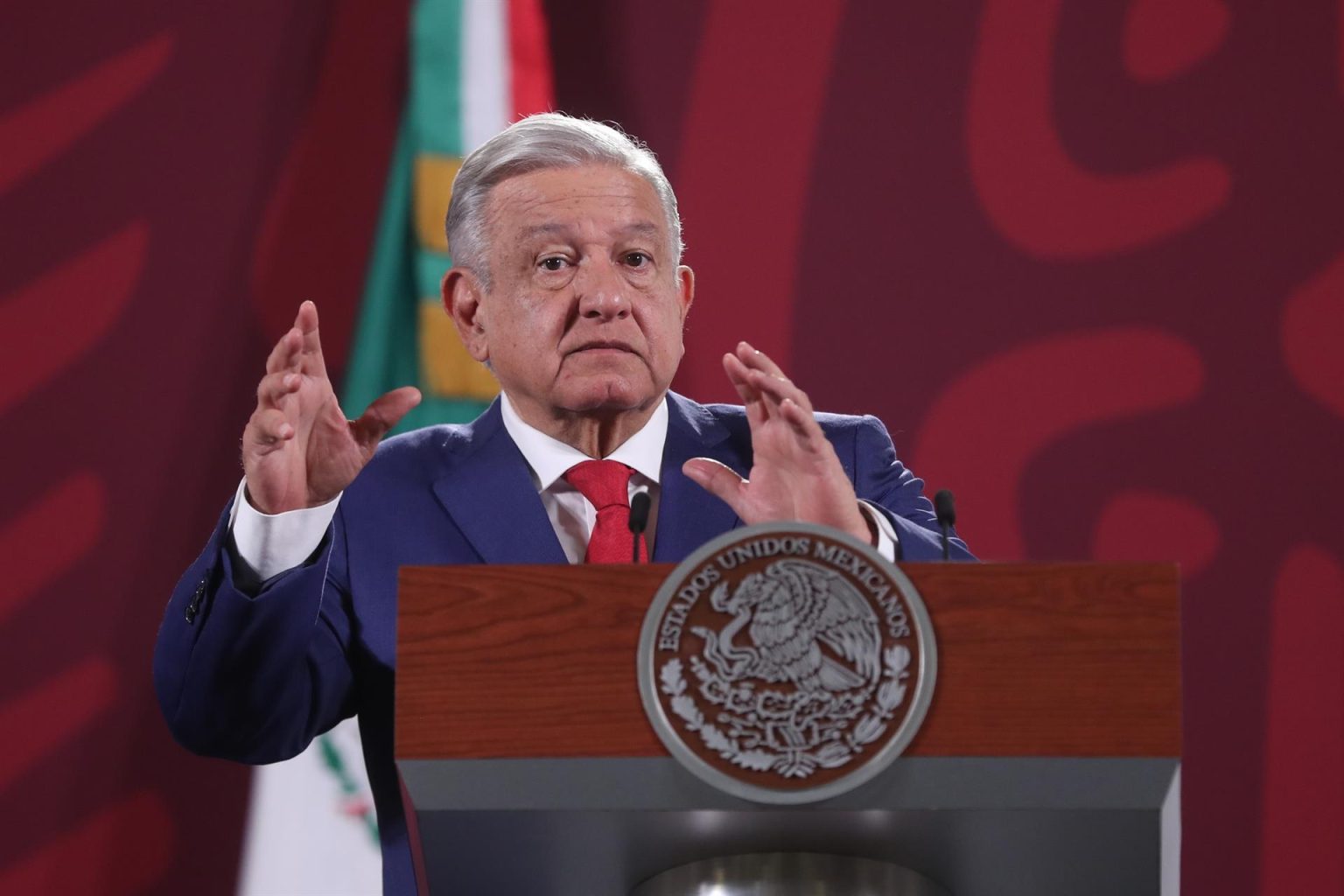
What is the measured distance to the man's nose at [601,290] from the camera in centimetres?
198

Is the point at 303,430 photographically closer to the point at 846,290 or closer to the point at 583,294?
the point at 583,294

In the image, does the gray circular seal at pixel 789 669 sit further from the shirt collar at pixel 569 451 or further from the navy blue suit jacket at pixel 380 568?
the shirt collar at pixel 569 451

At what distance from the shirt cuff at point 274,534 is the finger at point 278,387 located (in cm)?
10

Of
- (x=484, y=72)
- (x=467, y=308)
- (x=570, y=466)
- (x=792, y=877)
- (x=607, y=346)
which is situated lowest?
(x=792, y=877)

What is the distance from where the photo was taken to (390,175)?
2.90m

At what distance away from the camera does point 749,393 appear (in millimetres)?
1528

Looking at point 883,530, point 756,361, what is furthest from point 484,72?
point 883,530

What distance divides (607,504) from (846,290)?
1.09 metres

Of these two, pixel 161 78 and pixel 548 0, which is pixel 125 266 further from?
pixel 548 0

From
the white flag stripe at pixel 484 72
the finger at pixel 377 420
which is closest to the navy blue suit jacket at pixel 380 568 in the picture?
the finger at pixel 377 420

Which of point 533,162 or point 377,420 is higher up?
point 533,162

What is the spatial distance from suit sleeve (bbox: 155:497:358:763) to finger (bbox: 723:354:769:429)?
444 mm

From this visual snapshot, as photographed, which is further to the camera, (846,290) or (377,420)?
(846,290)

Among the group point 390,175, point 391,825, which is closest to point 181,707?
point 391,825
